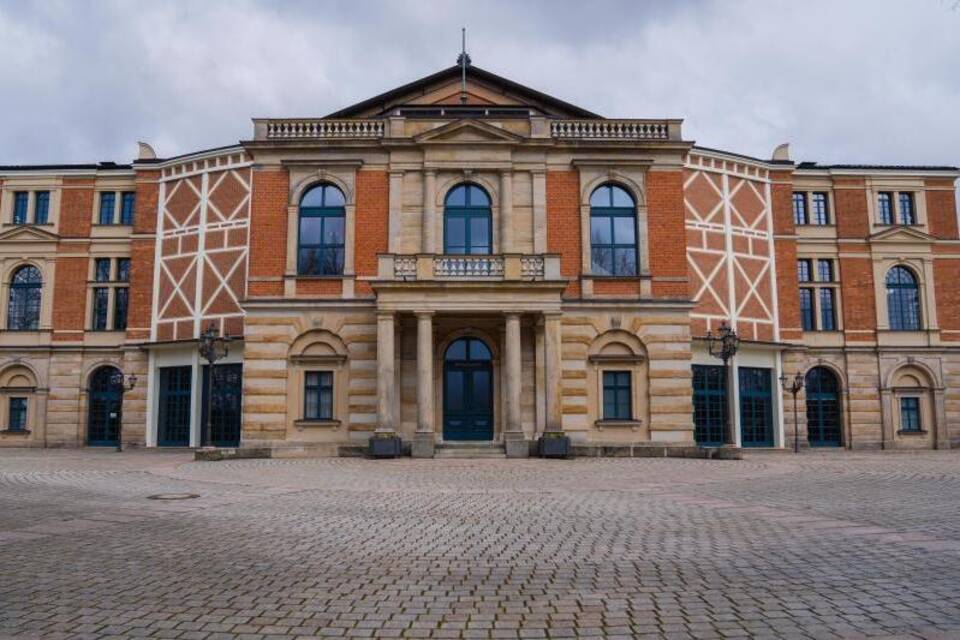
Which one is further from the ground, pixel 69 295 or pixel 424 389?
pixel 69 295

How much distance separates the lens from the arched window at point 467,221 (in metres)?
25.5

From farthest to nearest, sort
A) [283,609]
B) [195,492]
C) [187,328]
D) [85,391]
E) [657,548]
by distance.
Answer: [85,391] → [187,328] → [195,492] → [657,548] → [283,609]

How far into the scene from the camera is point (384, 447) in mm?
22531

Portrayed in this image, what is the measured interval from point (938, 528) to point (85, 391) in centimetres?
3318

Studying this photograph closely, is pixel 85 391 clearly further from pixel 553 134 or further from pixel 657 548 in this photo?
pixel 657 548

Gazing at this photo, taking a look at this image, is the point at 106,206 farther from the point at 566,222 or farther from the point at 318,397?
the point at 566,222

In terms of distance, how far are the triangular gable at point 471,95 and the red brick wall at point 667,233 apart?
6.98 m

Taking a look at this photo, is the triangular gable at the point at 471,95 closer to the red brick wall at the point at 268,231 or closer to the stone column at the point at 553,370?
the red brick wall at the point at 268,231

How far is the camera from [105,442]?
33.0m

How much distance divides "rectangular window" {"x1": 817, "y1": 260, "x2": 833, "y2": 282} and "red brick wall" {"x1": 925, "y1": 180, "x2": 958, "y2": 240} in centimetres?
514

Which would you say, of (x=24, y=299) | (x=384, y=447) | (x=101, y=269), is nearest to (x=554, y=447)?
(x=384, y=447)

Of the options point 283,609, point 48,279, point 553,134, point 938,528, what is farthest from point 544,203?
point 48,279

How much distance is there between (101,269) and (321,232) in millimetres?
14120

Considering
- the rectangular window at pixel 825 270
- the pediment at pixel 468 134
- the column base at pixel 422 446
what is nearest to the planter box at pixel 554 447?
the column base at pixel 422 446
